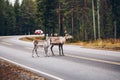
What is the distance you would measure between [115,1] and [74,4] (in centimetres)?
903

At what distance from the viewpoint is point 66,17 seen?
62375 millimetres

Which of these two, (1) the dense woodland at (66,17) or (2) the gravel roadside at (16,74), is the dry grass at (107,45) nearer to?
(2) the gravel roadside at (16,74)

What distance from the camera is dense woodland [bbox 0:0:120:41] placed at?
5434 cm

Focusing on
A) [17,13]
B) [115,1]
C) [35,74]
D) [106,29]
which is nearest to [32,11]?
[17,13]

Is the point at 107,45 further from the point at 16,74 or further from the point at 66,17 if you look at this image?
the point at 66,17

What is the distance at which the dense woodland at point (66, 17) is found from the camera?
178 ft

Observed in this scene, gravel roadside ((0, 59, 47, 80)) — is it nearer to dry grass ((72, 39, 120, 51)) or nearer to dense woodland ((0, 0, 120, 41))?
dry grass ((72, 39, 120, 51))

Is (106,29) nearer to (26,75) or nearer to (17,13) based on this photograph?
(17,13)

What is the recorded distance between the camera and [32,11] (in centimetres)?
8669

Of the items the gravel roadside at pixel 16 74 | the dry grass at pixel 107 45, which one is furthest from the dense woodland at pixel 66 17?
the gravel roadside at pixel 16 74

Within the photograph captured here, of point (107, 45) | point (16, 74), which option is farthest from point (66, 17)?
point (16, 74)

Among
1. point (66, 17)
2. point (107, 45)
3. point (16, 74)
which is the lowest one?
point (16, 74)

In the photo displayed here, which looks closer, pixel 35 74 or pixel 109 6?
pixel 35 74

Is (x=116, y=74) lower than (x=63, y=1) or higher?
lower
